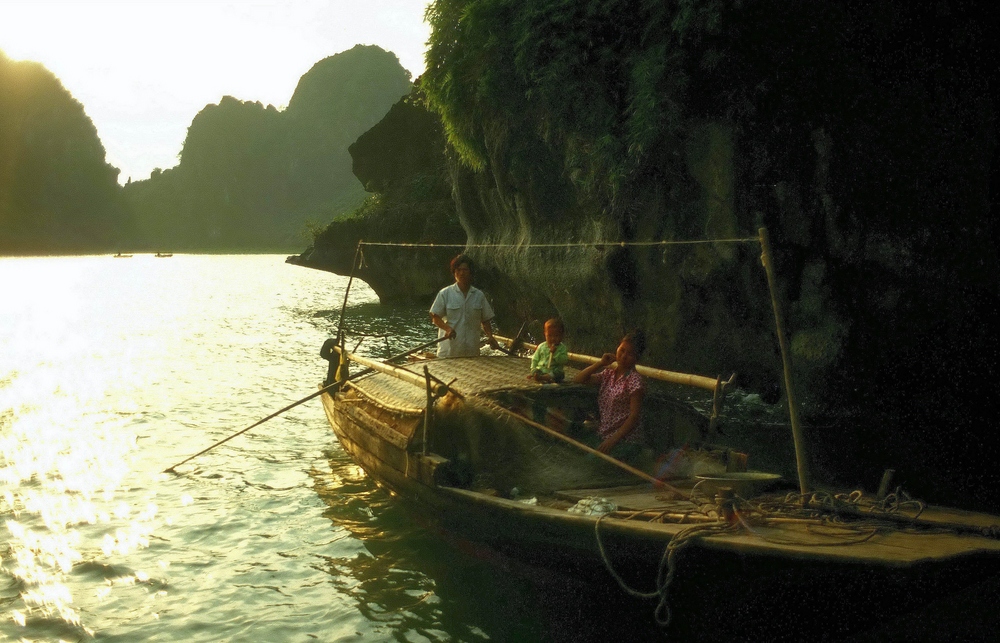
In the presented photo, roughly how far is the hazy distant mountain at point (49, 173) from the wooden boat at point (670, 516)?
123 metres

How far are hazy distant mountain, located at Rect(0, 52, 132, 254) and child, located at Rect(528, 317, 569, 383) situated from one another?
402 ft

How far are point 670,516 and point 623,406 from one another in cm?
162

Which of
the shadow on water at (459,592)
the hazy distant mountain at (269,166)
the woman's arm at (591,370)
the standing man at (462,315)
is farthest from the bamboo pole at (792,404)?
the hazy distant mountain at (269,166)

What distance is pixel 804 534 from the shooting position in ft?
14.5

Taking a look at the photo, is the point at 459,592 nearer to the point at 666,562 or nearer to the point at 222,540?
the point at 666,562

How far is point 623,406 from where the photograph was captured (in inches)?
246

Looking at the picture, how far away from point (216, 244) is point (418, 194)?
446 ft

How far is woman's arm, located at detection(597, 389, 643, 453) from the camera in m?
6.09

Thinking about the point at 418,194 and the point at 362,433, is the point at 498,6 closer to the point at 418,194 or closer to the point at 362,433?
the point at 362,433

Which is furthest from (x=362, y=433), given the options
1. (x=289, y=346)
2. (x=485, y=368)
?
(x=289, y=346)

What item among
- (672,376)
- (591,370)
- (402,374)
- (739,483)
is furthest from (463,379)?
(739,483)

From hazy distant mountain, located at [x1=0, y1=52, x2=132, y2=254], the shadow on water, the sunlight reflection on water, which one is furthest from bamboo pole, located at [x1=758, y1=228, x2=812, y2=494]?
hazy distant mountain, located at [x1=0, y1=52, x2=132, y2=254]

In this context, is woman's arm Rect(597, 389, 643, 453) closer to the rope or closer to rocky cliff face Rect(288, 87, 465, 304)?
the rope

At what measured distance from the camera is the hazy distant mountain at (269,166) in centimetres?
15650
